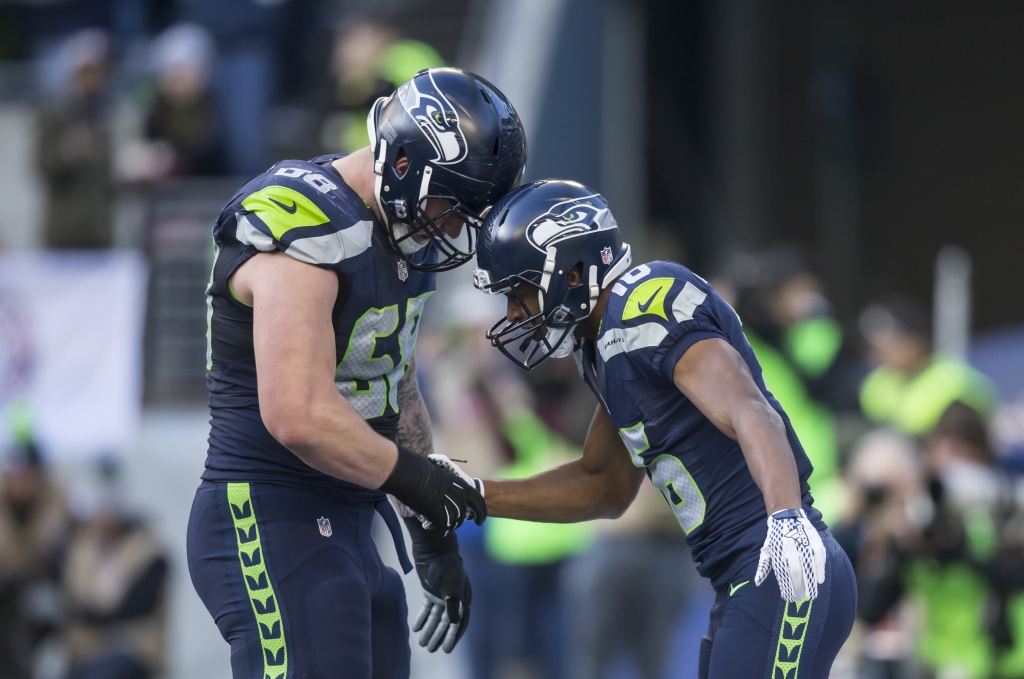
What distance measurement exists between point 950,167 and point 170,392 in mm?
9233

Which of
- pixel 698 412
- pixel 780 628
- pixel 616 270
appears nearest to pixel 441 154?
pixel 616 270

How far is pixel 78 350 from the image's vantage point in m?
8.73

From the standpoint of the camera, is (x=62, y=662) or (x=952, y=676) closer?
(x=952, y=676)

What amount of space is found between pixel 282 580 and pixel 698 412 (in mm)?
1186

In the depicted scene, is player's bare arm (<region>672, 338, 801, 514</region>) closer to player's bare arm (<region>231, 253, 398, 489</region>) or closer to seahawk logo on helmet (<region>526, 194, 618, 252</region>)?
seahawk logo on helmet (<region>526, 194, 618, 252</region>)

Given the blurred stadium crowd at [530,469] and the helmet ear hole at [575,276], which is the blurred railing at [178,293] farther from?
the helmet ear hole at [575,276]

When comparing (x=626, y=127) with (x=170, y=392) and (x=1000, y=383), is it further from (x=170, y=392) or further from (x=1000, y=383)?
(x=170, y=392)

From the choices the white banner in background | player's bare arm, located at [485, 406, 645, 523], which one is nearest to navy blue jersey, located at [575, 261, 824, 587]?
player's bare arm, located at [485, 406, 645, 523]

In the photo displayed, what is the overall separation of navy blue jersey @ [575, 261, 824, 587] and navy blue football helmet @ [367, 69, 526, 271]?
49 centimetres

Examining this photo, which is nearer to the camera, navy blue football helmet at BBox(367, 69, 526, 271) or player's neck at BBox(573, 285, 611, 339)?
navy blue football helmet at BBox(367, 69, 526, 271)

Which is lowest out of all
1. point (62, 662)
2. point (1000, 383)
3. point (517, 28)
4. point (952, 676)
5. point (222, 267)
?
point (62, 662)

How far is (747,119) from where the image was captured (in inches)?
588

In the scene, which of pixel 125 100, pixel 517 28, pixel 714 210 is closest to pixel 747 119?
pixel 714 210

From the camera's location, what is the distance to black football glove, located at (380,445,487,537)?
370 cm
